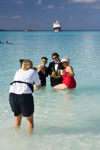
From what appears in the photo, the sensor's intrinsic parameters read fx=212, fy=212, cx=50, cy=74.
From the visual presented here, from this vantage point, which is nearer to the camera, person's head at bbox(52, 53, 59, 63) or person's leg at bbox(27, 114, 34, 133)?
person's leg at bbox(27, 114, 34, 133)

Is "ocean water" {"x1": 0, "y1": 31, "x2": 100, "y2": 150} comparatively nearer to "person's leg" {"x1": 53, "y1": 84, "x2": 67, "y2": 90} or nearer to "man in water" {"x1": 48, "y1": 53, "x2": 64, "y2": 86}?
"person's leg" {"x1": 53, "y1": 84, "x2": 67, "y2": 90}

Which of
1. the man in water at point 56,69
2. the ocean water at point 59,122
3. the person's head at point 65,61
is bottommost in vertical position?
the ocean water at point 59,122

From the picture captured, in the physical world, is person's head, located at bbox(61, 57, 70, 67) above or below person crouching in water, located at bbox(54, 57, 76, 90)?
above

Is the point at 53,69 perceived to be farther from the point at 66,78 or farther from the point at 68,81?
the point at 68,81

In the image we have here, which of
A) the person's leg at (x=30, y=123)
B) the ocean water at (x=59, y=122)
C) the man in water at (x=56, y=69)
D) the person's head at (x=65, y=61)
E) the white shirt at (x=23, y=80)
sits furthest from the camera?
the man in water at (x=56, y=69)

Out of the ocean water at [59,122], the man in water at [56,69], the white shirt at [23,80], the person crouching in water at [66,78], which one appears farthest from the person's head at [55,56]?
the white shirt at [23,80]

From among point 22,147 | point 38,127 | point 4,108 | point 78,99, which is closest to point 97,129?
point 38,127

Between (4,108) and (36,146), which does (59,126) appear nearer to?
(36,146)

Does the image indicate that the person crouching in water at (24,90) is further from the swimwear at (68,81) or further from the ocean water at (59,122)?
the swimwear at (68,81)

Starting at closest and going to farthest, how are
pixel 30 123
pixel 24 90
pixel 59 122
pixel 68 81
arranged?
pixel 24 90 → pixel 30 123 → pixel 59 122 → pixel 68 81

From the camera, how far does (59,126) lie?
5570 millimetres

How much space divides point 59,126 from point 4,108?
86.6 inches

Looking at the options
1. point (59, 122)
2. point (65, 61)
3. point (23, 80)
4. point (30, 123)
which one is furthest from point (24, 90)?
point (65, 61)

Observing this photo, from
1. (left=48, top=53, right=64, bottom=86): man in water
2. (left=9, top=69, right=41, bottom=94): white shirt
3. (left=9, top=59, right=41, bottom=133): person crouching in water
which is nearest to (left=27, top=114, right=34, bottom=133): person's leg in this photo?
(left=9, top=59, right=41, bottom=133): person crouching in water
